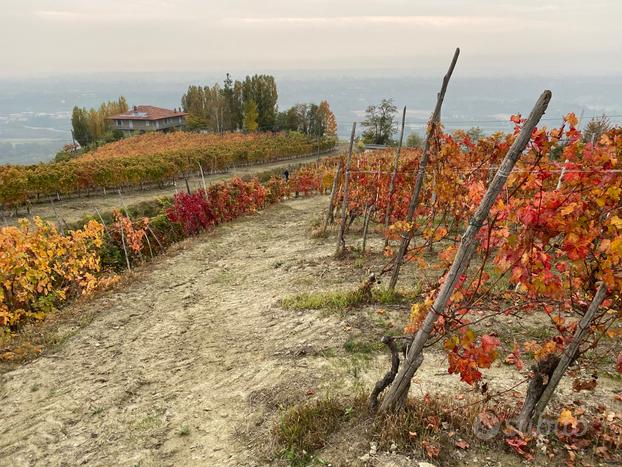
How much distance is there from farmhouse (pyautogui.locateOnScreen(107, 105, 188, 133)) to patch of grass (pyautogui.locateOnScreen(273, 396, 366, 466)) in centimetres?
6757

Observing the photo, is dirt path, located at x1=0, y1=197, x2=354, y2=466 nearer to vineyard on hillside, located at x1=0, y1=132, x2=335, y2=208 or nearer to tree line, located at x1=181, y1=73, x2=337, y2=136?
vineyard on hillside, located at x1=0, y1=132, x2=335, y2=208

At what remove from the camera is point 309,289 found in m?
8.73

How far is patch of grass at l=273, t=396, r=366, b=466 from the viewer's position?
393 cm

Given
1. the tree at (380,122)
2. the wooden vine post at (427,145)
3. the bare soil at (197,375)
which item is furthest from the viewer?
the tree at (380,122)

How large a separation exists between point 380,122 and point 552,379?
54940 millimetres

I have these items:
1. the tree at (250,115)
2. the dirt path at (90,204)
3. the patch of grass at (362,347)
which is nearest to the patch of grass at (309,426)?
the patch of grass at (362,347)

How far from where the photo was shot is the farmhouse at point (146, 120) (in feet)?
212

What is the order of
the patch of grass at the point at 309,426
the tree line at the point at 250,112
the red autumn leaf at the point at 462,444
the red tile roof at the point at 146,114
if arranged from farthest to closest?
1. the red tile roof at the point at 146,114
2. the tree line at the point at 250,112
3. the patch of grass at the point at 309,426
4. the red autumn leaf at the point at 462,444

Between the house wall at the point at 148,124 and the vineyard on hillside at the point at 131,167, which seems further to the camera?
the house wall at the point at 148,124

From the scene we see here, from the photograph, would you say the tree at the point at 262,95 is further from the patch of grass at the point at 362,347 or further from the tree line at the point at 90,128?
the patch of grass at the point at 362,347

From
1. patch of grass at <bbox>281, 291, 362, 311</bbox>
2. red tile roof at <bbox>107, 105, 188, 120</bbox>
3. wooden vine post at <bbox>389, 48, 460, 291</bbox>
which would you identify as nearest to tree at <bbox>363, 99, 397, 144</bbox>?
red tile roof at <bbox>107, 105, 188, 120</bbox>

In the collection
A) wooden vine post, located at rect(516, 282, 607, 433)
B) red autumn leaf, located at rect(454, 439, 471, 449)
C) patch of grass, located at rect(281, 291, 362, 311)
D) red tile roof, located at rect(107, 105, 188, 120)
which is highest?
red tile roof, located at rect(107, 105, 188, 120)

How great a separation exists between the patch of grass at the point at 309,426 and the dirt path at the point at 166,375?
0.38 meters

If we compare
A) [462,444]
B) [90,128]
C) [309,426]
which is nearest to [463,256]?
[462,444]
